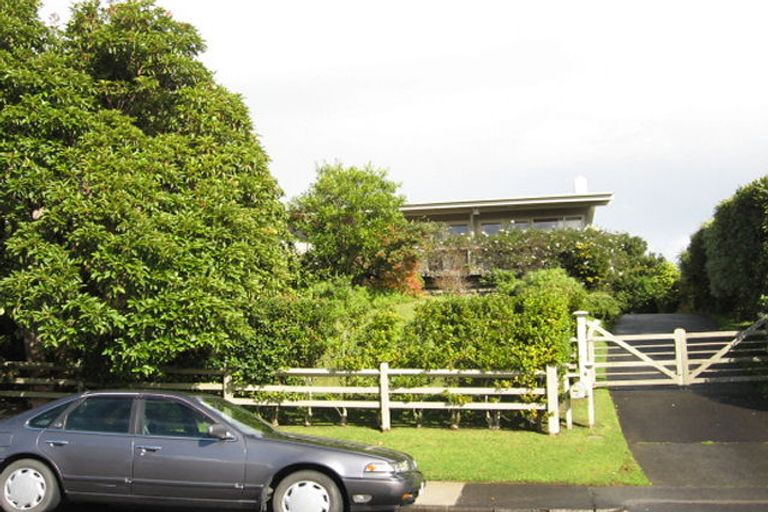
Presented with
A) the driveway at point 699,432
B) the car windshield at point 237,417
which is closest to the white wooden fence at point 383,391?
the driveway at point 699,432

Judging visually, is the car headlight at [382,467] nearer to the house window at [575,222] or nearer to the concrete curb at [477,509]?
the concrete curb at [477,509]

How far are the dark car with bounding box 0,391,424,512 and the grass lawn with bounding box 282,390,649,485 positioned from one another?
2.18 m

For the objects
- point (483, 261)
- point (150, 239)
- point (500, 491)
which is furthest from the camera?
point (483, 261)

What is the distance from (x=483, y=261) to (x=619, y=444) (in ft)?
49.7

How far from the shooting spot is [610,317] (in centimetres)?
2269

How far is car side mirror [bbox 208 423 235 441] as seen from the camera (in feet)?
25.1

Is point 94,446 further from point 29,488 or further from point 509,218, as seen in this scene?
point 509,218

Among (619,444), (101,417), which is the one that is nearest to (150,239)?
(101,417)

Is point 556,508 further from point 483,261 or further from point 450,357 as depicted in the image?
point 483,261

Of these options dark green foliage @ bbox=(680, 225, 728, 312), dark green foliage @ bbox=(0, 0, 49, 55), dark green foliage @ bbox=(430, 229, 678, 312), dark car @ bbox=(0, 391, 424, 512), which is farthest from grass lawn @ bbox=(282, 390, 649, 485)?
dark green foliage @ bbox=(680, 225, 728, 312)

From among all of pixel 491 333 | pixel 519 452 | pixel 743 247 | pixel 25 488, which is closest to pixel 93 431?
pixel 25 488

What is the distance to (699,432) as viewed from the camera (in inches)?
455

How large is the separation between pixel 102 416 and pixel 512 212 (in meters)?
25.4

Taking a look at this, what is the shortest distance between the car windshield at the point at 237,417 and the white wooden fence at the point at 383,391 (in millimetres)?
3976
